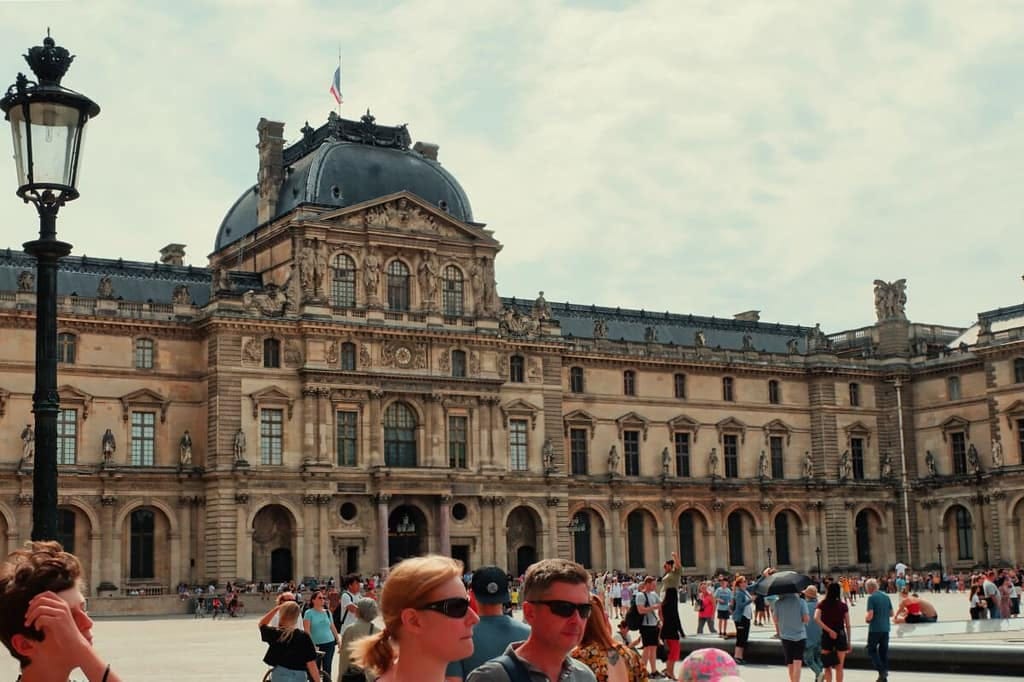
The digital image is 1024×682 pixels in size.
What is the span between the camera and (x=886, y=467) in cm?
8175

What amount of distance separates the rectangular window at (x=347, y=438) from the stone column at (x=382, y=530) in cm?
209

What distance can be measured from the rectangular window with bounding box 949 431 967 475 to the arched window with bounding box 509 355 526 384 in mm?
26718

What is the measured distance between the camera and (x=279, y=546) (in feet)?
204

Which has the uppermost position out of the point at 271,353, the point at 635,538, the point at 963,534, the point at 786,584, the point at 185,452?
the point at 271,353

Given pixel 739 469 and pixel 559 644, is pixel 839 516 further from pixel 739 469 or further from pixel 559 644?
pixel 559 644

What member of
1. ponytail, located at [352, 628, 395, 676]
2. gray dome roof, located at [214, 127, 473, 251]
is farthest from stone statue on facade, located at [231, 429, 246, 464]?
ponytail, located at [352, 628, 395, 676]

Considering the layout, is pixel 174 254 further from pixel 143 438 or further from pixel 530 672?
pixel 530 672

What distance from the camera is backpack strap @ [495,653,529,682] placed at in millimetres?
7883

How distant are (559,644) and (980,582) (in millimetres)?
34138

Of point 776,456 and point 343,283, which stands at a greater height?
point 343,283

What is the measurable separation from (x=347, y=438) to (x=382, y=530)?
14.4ft

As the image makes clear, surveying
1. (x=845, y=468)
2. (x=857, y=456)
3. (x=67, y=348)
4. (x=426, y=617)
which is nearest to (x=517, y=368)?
(x=67, y=348)

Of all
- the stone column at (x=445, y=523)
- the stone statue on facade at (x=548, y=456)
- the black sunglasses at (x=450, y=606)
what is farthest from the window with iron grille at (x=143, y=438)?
the black sunglasses at (x=450, y=606)

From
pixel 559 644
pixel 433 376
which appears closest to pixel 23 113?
pixel 559 644
